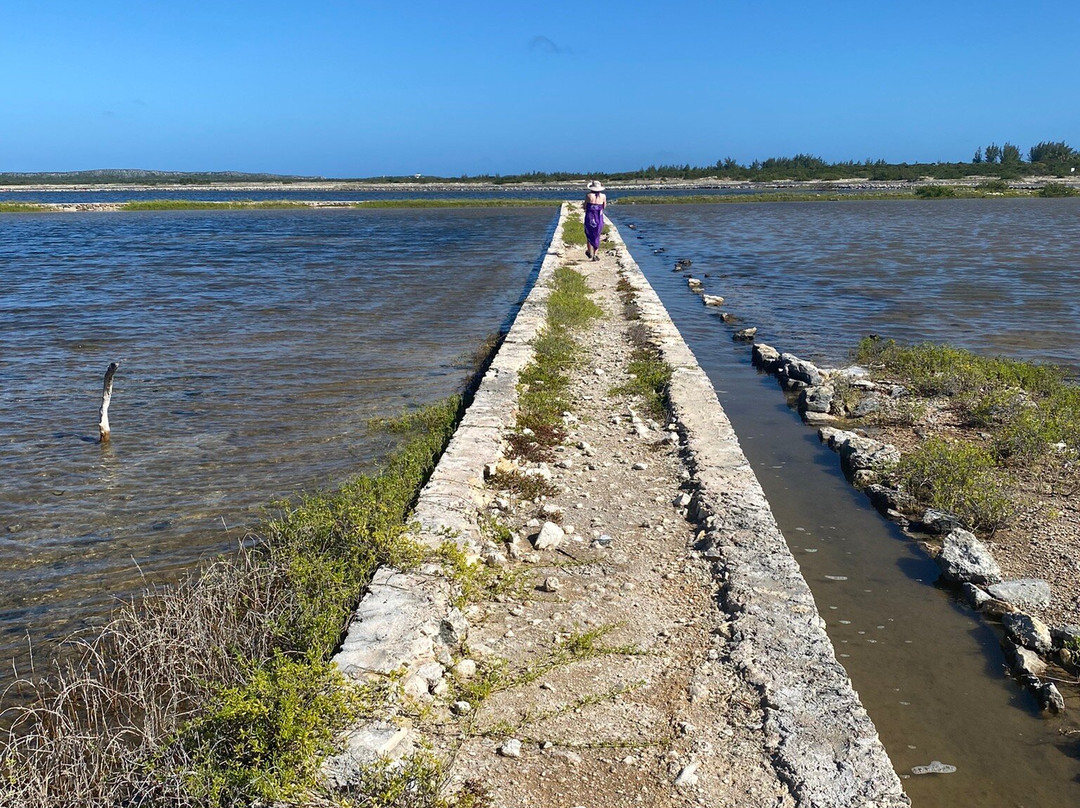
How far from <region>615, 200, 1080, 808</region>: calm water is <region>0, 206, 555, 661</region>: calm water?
339 cm

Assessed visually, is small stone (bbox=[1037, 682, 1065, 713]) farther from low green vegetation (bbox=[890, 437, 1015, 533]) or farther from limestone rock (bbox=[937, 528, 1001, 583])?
low green vegetation (bbox=[890, 437, 1015, 533])

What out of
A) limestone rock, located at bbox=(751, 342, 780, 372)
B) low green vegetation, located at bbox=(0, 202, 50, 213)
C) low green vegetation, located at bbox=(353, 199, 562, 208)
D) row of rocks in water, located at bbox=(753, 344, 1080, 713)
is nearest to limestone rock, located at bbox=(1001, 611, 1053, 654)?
row of rocks in water, located at bbox=(753, 344, 1080, 713)

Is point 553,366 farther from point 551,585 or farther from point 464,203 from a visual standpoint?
point 464,203

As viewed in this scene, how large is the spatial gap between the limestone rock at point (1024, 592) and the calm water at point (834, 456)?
194 mm

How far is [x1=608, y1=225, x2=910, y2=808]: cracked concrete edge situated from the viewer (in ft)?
9.43

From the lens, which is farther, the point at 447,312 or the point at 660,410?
the point at 447,312

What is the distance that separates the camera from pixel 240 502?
5.95 m

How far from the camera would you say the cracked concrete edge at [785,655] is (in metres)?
2.88

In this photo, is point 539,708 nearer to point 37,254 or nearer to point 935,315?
point 935,315

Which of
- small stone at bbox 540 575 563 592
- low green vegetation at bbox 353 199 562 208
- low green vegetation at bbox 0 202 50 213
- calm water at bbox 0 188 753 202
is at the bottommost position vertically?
small stone at bbox 540 575 563 592

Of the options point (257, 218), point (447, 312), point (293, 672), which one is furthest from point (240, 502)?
point (257, 218)

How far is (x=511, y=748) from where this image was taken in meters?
3.05

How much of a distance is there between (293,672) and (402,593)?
3.02ft

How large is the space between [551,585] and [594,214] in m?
13.7
